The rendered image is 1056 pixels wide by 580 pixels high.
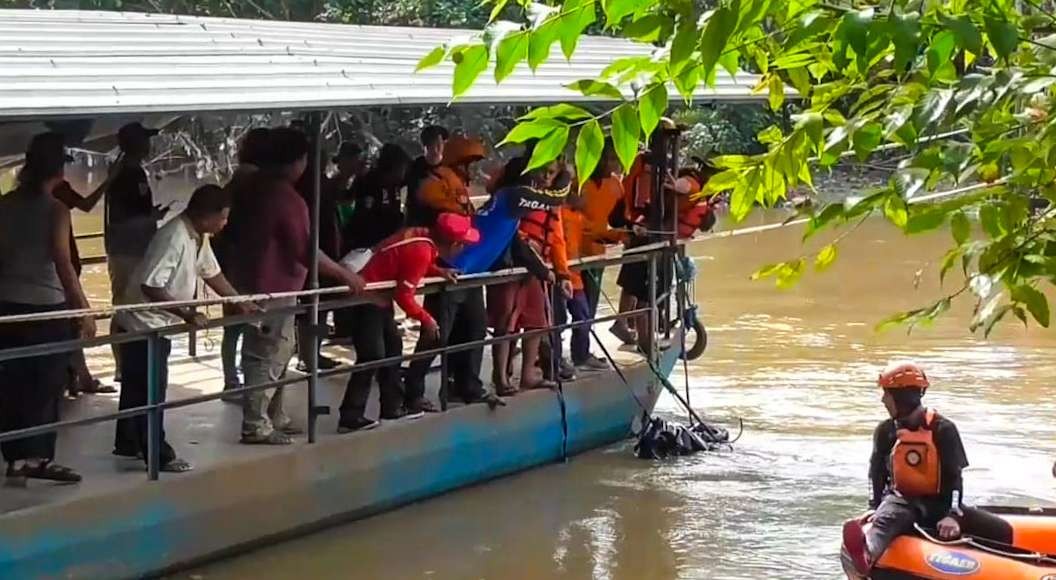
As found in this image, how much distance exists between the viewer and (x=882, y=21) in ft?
5.45

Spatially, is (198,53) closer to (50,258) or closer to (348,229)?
(50,258)

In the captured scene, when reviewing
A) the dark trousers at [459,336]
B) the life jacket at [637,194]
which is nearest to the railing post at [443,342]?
the dark trousers at [459,336]

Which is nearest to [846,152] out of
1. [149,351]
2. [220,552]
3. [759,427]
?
[149,351]

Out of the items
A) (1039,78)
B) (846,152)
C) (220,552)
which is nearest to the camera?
(1039,78)

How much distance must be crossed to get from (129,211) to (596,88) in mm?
5924

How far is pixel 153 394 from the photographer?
625 centimetres

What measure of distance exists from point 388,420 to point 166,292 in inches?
71.7

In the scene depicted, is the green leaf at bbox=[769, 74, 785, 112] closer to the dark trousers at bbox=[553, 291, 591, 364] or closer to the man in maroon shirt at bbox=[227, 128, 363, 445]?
the man in maroon shirt at bbox=[227, 128, 363, 445]

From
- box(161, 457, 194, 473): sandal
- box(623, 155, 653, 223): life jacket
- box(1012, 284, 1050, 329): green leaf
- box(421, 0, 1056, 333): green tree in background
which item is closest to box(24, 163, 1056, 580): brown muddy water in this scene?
box(161, 457, 194, 473): sandal

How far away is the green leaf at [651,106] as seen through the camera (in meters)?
1.79

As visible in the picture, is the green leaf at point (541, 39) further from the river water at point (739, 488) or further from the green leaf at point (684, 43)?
the river water at point (739, 488)

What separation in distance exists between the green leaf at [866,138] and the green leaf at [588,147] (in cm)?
36

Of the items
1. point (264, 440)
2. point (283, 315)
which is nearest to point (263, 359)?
point (283, 315)

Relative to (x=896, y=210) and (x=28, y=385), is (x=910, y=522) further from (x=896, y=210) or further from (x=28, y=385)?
(x=896, y=210)
